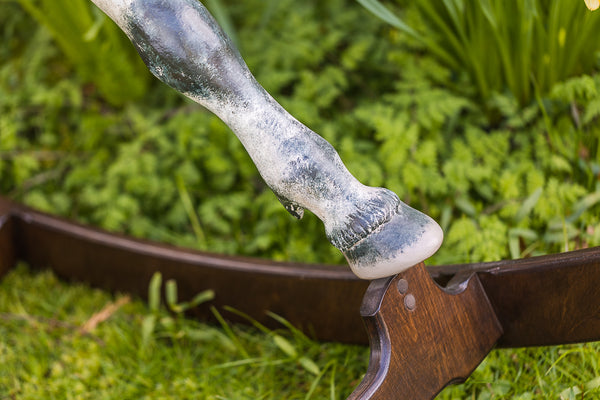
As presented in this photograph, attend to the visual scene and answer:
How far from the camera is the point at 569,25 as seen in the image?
117cm

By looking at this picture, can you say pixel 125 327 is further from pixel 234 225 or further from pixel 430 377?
pixel 430 377

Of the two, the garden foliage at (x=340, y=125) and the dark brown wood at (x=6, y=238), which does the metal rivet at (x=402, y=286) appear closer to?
the garden foliage at (x=340, y=125)

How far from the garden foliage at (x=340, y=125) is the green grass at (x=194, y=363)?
226 millimetres

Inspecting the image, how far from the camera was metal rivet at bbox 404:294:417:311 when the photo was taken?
763 mm

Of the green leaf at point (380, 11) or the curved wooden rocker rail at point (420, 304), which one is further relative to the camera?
the green leaf at point (380, 11)

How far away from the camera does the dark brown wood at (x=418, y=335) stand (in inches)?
29.2

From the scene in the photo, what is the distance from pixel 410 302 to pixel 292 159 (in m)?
0.26

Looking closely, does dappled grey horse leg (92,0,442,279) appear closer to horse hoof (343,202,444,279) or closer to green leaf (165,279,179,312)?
horse hoof (343,202,444,279)

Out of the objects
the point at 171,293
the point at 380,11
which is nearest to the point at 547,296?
the point at 380,11

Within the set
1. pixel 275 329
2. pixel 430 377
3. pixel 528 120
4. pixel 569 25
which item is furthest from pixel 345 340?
pixel 569 25

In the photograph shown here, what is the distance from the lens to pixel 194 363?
1.22 m

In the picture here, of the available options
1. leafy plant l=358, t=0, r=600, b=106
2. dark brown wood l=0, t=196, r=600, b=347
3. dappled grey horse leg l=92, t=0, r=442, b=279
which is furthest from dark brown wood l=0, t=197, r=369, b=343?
leafy plant l=358, t=0, r=600, b=106

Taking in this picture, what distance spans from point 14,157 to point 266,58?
80 centimetres

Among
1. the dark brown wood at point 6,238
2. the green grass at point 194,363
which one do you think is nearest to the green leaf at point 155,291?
the green grass at point 194,363
